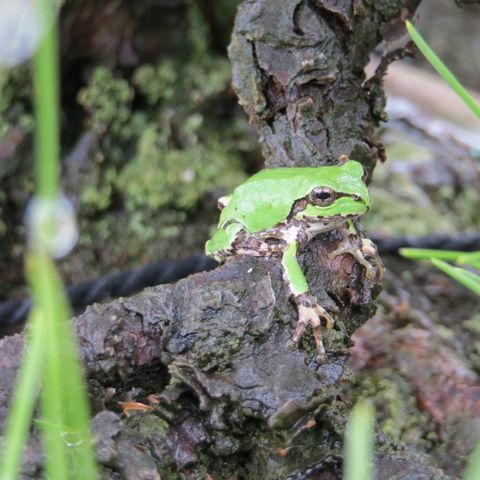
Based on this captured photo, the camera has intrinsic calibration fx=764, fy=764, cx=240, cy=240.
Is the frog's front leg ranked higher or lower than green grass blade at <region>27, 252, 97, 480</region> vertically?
lower

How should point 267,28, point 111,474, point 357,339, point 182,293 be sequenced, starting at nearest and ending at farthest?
point 111,474
point 182,293
point 267,28
point 357,339

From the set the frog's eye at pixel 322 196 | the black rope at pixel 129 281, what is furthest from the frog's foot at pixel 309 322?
the black rope at pixel 129 281

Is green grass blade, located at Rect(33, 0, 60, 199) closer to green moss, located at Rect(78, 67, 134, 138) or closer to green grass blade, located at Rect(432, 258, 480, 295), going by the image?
green grass blade, located at Rect(432, 258, 480, 295)

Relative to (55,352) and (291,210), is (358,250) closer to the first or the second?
(291,210)

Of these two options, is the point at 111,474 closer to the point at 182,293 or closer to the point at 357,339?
the point at 182,293

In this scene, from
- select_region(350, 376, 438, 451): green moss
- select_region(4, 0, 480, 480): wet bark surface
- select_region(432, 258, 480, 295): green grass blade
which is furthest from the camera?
select_region(350, 376, 438, 451): green moss

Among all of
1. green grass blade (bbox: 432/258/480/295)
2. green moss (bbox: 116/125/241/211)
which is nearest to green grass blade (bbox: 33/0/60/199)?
green grass blade (bbox: 432/258/480/295)

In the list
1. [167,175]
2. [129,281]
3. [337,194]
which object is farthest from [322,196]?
[167,175]

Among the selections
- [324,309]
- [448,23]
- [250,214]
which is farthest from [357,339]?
[448,23]

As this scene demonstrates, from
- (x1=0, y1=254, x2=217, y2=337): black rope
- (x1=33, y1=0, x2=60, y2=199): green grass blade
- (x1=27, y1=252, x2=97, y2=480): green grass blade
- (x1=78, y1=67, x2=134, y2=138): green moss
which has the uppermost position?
(x1=33, y1=0, x2=60, y2=199): green grass blade
